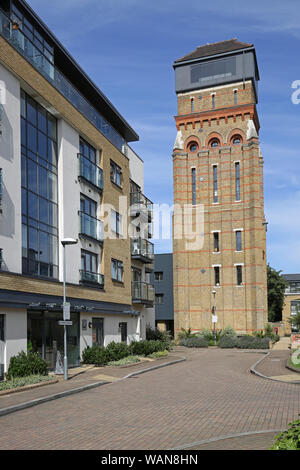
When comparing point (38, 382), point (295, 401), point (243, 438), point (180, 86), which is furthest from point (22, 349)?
point (180, 86)

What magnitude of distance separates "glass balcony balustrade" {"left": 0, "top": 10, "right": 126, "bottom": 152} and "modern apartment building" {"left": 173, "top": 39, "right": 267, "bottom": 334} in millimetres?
24746

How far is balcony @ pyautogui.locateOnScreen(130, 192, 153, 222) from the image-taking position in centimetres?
3684

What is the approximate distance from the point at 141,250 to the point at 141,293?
3003mm

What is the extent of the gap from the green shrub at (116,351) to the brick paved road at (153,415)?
253 inches

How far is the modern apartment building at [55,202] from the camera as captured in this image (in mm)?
20594

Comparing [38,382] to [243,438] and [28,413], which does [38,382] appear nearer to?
[28,413]

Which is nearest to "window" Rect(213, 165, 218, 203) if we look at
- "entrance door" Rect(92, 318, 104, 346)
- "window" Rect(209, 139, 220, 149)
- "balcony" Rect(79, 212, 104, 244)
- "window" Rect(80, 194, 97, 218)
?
"window" Rect(209, 139, 220, 149)

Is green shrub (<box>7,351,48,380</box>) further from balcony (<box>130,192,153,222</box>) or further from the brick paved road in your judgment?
balcony (<box>130,192,153,222</box>)

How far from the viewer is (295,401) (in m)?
15.0

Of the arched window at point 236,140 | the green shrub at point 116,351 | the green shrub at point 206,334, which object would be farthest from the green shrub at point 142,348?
the arched window at point 236,140

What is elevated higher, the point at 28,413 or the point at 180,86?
the point at 180,86

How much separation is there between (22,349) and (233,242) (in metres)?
36.2

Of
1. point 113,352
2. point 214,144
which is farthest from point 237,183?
point 113,352

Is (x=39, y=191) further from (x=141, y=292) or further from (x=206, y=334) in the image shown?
(x=206, y=334)
